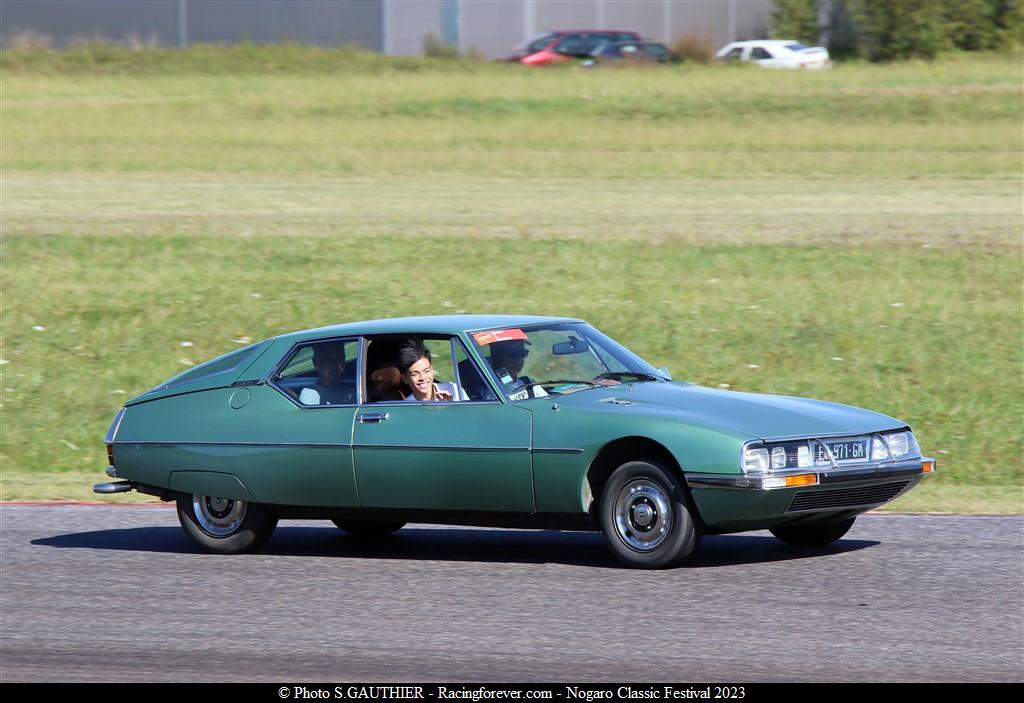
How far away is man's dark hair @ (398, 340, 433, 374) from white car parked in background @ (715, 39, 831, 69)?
4240 cm

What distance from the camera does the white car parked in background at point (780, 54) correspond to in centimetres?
5134

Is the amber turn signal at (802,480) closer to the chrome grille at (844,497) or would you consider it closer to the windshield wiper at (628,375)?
the chrome grille at (844,497)

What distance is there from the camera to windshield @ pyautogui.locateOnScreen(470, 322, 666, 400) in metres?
9.00

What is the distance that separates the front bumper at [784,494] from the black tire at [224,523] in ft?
9.13

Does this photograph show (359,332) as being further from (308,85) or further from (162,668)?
(308,85)

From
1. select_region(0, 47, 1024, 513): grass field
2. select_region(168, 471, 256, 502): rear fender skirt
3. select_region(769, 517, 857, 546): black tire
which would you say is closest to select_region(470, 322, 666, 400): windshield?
select_region(769, 517, 857, 546): black tire

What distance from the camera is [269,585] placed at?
28.4 ft

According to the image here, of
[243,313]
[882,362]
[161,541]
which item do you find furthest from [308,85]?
[161,541]

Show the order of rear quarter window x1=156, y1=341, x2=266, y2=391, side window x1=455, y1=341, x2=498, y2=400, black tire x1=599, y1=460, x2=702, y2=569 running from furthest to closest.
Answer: rear quarter window x1=156, y1=341, x2=266, y2=391 < side window x1=455, y1=341, x2=498, y2=400 < black tire x1=599, y1=460, x2=702, y2=569

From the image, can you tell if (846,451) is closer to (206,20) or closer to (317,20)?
(317,20)

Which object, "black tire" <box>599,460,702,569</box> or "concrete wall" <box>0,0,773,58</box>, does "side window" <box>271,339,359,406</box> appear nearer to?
"black tire" <box>599,460,702,569</box>

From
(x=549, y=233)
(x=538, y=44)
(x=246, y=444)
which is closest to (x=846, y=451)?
(x=246, y=444)

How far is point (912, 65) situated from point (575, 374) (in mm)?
40902

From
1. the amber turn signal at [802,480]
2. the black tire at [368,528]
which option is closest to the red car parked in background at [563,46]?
the black tire at [368,528]
